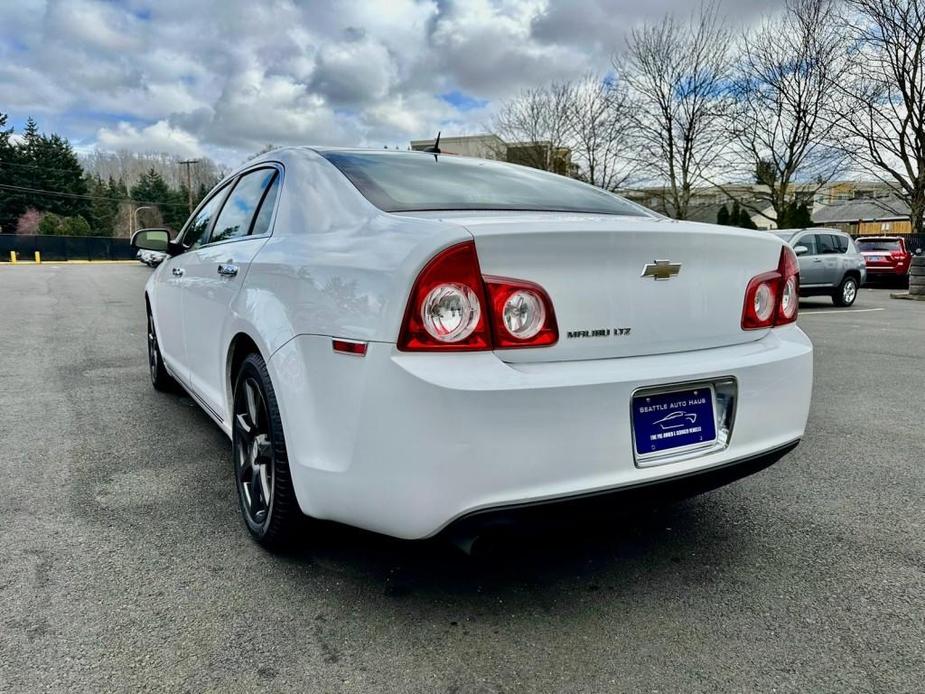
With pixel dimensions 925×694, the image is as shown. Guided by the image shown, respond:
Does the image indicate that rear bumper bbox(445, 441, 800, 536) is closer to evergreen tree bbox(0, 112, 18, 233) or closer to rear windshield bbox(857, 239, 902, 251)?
rear windshield bbox(857, 239, 902, 251)

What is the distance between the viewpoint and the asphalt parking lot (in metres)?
1.78

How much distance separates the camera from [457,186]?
8.54 ft

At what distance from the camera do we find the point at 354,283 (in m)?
1.91

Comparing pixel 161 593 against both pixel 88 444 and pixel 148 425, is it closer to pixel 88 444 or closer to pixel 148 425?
pixel 88 444

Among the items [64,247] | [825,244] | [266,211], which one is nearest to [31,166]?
[64,247]

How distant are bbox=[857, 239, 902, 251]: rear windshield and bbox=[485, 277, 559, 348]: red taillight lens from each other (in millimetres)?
21321

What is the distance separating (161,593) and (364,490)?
856 millimetres

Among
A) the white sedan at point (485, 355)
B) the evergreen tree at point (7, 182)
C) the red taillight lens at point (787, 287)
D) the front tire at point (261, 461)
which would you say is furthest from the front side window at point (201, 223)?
the evergreen tree at point (7, 182)

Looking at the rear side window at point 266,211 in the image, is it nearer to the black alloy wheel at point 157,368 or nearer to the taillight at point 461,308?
the taillight at point 461,308

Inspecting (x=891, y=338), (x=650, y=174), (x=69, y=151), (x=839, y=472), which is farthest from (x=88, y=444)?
(x=69, y=151)

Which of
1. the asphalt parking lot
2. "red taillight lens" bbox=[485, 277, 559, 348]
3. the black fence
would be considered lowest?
the asphalt parking lot

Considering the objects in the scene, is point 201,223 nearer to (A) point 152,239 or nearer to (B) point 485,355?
(A) point 152,239

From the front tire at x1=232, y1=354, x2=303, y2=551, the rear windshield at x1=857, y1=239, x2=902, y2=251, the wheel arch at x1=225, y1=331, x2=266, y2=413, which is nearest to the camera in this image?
the front tire at x1=232, y1=354, x2=303, y2=551

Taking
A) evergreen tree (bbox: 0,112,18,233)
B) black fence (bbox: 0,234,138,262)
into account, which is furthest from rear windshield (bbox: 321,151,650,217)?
evergreen tree (bbox: 0,112,18,233)
